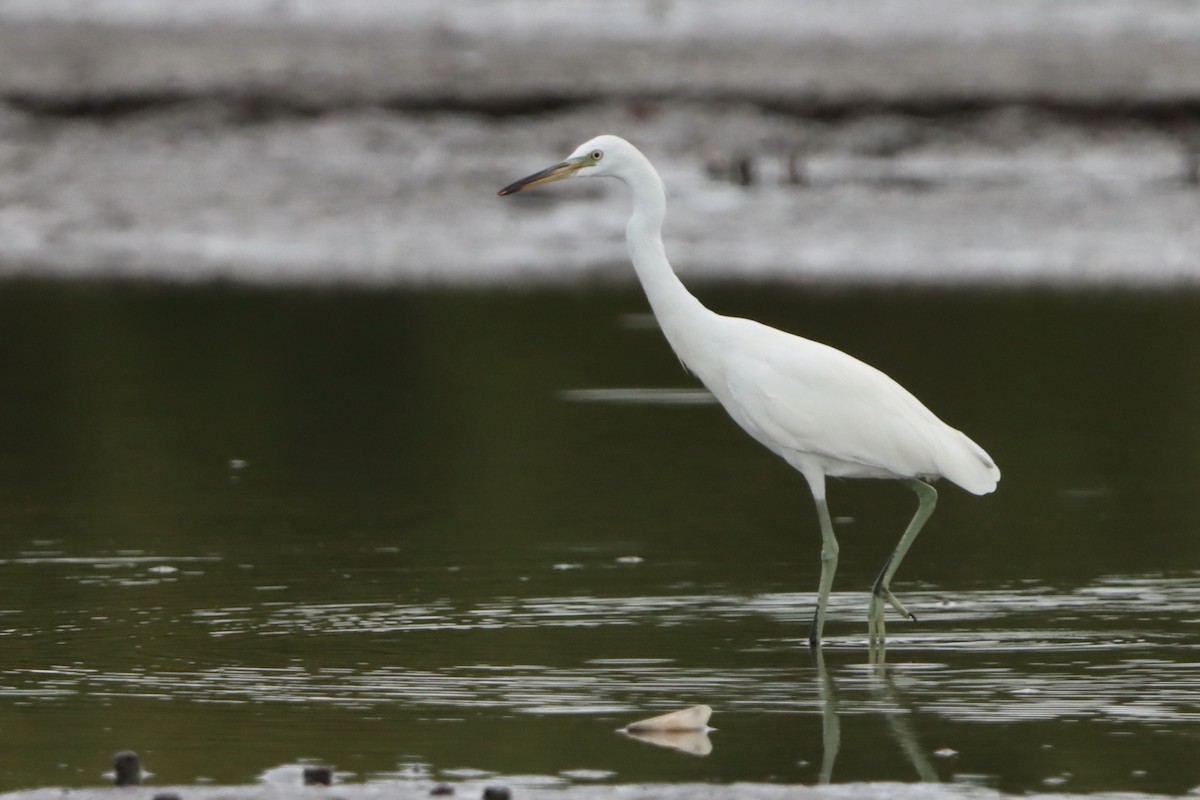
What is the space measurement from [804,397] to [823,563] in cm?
54

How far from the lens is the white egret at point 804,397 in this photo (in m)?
7.78

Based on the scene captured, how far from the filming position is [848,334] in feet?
54.4

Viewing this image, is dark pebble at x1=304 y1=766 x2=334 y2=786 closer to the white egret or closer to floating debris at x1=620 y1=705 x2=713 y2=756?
floating debris at x1=620 y1=705 x2=713 y2=756

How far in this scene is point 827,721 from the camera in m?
6.30

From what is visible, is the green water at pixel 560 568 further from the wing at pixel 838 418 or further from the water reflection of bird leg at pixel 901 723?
the wing at pixel 838 418

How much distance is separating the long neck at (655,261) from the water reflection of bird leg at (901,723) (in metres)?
1.50

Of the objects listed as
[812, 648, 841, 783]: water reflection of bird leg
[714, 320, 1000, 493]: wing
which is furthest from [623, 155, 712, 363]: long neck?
[812, 648, 841, 783]: water reflection of bird leg

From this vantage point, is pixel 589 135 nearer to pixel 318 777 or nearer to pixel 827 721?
pixel 827 721

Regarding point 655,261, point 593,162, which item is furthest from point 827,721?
point 593,162

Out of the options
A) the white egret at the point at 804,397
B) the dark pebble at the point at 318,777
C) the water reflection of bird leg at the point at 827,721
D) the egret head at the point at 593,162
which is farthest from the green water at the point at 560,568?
the egret head at the point at 593,162

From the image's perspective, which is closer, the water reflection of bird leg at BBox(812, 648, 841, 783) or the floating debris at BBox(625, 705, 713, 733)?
the water reflection of bird leg at BBox(812, 648, 841, 783)

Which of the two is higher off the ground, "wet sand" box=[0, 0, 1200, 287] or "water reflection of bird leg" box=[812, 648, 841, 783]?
"wet sand" box=[0, 0, 1200, 287]

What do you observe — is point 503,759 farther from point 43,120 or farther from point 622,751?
point 43,120

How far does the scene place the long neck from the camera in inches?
317
